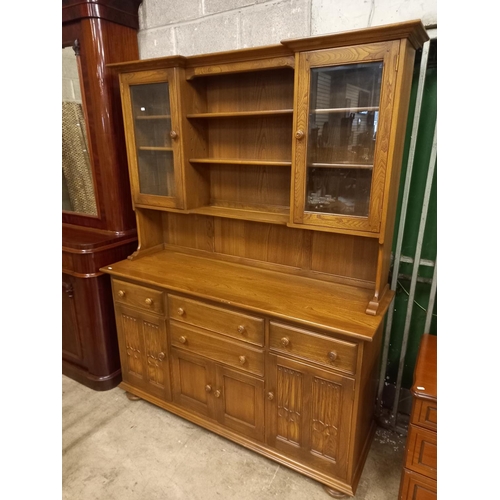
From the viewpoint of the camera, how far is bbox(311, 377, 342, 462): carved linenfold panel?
1.49m

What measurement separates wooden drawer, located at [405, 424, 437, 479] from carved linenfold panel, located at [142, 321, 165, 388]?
1304mm

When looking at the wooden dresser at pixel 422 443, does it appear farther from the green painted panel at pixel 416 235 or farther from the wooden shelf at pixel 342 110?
the wooden shelf at pixel 342 110

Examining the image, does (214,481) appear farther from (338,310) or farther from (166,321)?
(338,310)

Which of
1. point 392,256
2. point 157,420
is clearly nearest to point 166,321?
point 157,420

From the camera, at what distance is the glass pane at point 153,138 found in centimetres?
188

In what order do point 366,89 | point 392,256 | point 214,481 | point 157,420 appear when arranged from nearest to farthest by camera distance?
point 366,89
point 214,481
point 392,256
point 157,420

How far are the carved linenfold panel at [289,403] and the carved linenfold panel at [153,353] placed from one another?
0.75 m

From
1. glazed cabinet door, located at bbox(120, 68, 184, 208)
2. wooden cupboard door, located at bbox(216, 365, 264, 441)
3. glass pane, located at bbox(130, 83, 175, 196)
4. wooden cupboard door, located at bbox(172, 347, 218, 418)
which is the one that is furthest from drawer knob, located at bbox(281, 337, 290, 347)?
glass pane, located at bbox(130, 83, 175, 196)

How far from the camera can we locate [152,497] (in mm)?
1604

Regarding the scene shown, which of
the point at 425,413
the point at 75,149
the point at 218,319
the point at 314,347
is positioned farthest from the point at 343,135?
the point at 75,149

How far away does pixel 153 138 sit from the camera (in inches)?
78.2

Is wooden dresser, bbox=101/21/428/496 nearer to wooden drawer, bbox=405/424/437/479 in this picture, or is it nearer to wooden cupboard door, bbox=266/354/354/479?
wooden cupboard door, bbox=266/354/354/479

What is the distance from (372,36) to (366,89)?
183mm
